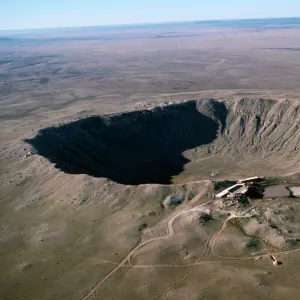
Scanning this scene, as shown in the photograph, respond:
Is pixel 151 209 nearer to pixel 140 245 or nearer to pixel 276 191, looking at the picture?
pixel 140 245

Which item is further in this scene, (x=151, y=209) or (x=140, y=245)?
(x=151, y=209)

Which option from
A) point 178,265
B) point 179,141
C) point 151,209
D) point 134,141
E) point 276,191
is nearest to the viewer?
point 178,265

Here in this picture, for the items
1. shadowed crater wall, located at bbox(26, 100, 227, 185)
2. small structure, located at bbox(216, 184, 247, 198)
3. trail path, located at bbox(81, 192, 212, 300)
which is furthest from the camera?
shadowed crater wall, located at bbox(26, 100, 227, 185)

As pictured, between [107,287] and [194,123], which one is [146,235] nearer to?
[107,287]

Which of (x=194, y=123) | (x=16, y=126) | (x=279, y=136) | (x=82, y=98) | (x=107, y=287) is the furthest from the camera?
(x=82, y=98)

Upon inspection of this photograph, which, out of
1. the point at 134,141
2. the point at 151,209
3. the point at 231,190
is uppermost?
the point at 231,190

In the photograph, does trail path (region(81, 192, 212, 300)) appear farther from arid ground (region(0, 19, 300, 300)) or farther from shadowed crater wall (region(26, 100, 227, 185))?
shadowed crater wall (region(26, 100, 227, 185))

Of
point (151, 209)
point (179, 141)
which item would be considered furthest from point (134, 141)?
point (151, 209)

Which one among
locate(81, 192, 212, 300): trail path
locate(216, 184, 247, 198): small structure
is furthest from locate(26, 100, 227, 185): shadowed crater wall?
locate(81, 192, 212, 300): trail path

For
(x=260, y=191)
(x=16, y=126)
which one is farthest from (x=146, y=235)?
(x=16, y=126)
